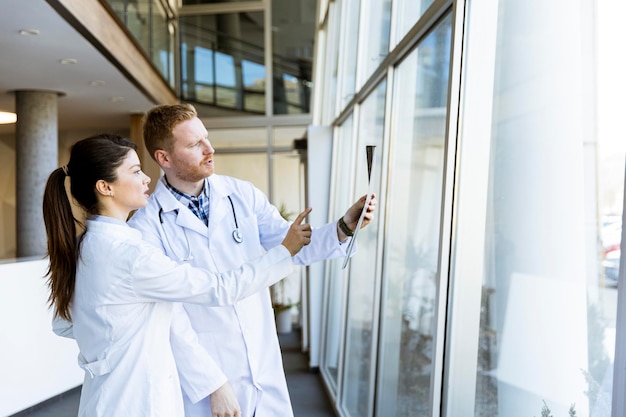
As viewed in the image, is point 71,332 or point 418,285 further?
→ point 418,285

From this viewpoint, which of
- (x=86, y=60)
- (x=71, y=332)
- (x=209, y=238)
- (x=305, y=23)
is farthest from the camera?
(x=305, y=23)

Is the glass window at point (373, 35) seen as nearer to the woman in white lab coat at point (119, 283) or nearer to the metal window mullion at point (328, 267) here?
the metal window mullion at point (328, 267)

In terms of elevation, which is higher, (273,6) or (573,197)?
(273,6)

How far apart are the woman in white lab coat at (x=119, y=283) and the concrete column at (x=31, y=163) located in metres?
6.56

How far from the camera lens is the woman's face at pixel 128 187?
6.45ft

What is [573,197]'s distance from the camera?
5.55 ft

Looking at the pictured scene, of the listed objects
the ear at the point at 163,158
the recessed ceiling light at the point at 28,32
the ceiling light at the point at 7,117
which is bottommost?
the ear at the point at 163,158

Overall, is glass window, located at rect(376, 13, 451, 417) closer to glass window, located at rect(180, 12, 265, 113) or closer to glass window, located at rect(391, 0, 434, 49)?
glass window, located at rect(391, 0, 434, 49)

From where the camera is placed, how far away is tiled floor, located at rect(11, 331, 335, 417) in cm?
549

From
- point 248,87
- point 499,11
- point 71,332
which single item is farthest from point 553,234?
point 248,87

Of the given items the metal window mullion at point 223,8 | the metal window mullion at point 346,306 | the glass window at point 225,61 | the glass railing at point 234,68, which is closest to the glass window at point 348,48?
the metal window mullion at point 346,306

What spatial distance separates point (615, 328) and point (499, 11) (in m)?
1.25

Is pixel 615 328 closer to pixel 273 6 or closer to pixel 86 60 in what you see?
pixel 86 60

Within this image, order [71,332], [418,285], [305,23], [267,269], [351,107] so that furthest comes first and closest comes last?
[305,23] → [351,107] → [418,285] → [71,332] → [267,269]
